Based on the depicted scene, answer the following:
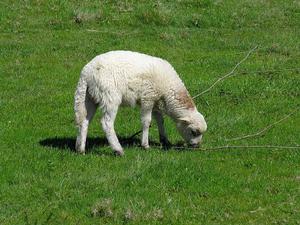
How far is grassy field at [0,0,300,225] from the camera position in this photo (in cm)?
912

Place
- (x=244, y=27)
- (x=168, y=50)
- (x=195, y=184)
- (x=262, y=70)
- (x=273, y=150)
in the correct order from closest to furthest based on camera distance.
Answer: (x=195, y=184), (x=273, y=150), (x=262, y=70), (x=168, y=50), (x=244, y=27)

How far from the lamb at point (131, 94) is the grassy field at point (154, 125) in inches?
17.8

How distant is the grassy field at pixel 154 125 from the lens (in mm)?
9125

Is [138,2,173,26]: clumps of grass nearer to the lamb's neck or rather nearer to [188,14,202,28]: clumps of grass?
[188,14,202,28]: clumps of grass

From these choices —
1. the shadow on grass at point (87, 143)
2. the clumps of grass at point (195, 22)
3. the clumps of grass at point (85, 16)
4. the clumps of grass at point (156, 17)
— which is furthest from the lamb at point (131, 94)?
the clumps of grass at point (85, 16)

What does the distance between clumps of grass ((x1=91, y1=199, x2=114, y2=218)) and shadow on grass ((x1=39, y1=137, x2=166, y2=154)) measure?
9.72ft

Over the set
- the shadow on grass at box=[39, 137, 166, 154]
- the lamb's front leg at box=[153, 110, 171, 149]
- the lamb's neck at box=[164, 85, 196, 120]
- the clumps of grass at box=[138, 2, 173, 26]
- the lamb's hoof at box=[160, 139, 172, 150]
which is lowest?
the shadow on grass at box=[39, 137, 166, 154]

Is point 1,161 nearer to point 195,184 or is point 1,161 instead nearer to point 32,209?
point 32,209

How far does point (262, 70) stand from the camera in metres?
17.1

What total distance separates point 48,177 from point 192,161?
2277 millimetres

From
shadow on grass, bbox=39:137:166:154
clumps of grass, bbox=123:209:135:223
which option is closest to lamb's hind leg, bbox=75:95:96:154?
shadow on grass, bbox=39:137:166:154

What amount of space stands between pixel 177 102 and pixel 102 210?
11.9 feet

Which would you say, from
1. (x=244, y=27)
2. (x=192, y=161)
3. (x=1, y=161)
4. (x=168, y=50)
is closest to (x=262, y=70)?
(x=168, y=50)

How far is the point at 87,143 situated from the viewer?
12.4 metres
